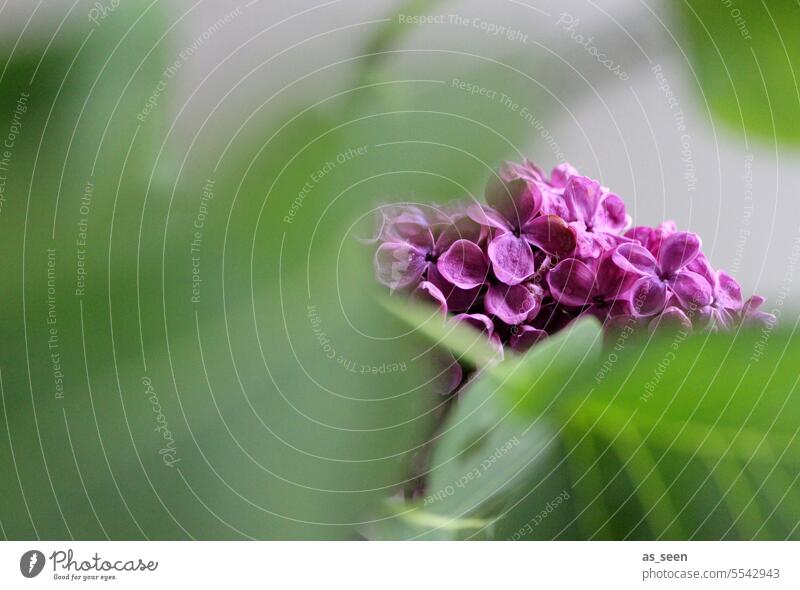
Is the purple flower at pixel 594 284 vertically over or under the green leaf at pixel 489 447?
over

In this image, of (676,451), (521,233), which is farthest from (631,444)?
(521,233)

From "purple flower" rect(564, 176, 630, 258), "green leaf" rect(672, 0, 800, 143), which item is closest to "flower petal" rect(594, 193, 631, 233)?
"purple flower" rect(564, 176, 630, 258)

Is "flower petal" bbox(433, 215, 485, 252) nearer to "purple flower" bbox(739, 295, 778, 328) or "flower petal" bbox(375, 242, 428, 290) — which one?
"flower petal" bbox(375, 242, 428, 290)

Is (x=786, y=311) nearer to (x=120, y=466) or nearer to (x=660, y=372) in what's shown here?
(x=660, y=372)

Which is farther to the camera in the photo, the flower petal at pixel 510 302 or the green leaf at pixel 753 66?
the green leaf at pixel 753 66

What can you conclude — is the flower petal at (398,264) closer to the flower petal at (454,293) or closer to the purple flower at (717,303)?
the flower petal at (454,293)

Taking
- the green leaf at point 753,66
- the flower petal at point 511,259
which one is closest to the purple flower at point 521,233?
the flower petal at point 511,259
